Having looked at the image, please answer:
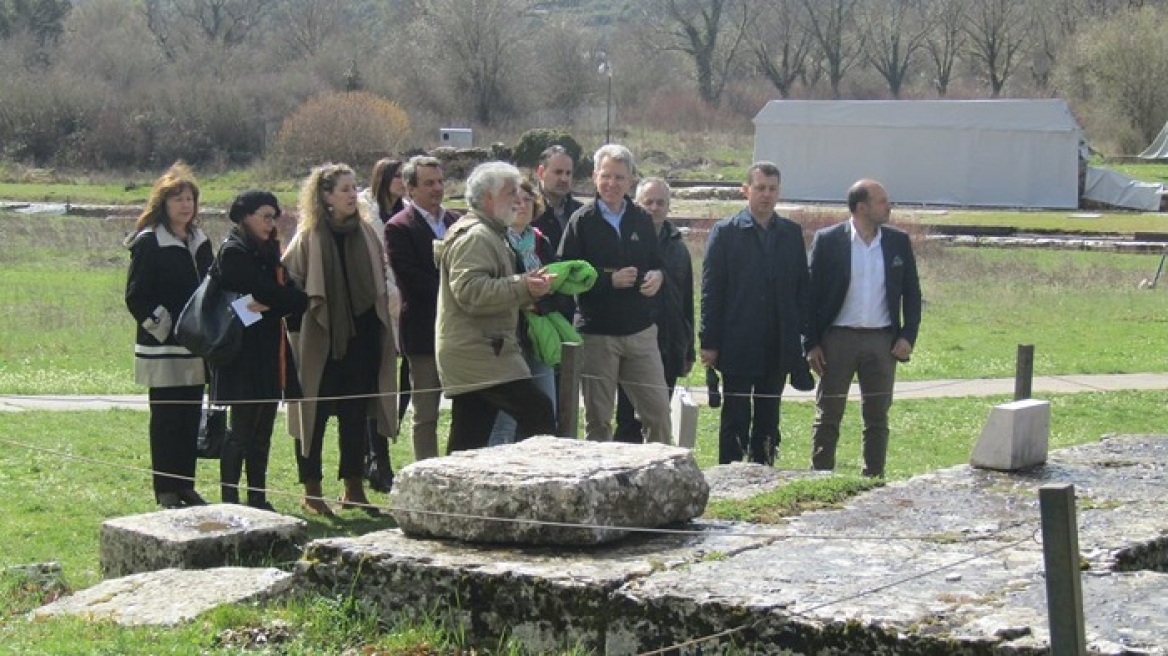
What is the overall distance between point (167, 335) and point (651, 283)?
274cm

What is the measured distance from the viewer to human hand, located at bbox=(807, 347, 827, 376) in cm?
1033

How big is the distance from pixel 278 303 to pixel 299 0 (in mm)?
115421

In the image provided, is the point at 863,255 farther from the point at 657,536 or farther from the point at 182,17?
the point at 182,17

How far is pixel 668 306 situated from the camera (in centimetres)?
1059

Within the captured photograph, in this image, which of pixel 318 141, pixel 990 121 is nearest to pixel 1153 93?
pixel 990 121

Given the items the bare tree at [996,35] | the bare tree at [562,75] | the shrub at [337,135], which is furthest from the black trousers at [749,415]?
the bare tree at [996,35]

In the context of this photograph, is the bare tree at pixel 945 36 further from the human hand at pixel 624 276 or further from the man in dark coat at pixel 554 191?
the human hand at pixel 624 276

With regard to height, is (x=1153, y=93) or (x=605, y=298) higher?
(x=1153, y=93)

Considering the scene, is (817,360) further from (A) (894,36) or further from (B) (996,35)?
(A) (894,36)

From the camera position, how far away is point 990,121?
53594 mm

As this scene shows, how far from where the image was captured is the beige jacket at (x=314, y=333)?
922 centimetres

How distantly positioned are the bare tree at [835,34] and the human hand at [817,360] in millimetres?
87841

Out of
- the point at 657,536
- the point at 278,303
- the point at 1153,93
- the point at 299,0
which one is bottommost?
the point at 657,536

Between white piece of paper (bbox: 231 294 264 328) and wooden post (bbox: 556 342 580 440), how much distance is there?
1791 millimetres
